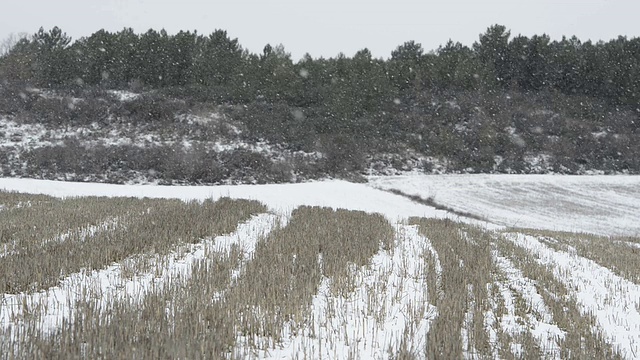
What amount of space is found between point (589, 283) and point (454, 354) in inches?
169

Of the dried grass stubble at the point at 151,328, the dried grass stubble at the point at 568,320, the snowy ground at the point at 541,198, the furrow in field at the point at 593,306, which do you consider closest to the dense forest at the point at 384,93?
the snowy ground at the point at 541,198

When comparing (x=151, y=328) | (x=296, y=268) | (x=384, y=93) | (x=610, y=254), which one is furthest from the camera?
(x=384, y=93)

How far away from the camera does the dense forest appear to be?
35.9m

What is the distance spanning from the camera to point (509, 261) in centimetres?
794

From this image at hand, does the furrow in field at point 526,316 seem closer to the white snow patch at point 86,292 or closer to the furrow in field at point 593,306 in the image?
the furrow in field at point 593,306

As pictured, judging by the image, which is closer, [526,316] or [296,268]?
[526,316]

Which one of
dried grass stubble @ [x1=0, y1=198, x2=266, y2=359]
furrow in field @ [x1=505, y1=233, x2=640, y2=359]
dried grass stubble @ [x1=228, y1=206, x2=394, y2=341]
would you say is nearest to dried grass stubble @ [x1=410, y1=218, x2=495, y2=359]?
furrow in field @ [x1=505, y1=233, x2=640, y2=359]

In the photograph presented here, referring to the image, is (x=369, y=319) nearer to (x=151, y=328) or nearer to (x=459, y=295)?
(x=459, y=295)

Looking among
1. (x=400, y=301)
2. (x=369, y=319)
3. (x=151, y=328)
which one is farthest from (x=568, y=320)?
(x=151, y=328)

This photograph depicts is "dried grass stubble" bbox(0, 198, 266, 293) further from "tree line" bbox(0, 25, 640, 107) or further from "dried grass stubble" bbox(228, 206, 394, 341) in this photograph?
"tree line" bbox(0, 25, 640, 107)

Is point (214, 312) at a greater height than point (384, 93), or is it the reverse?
point (384, 93)

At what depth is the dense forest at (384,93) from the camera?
35906 mm

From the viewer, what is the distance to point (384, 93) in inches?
Result: 1658

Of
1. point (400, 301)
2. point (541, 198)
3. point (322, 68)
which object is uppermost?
point (322, 68)
